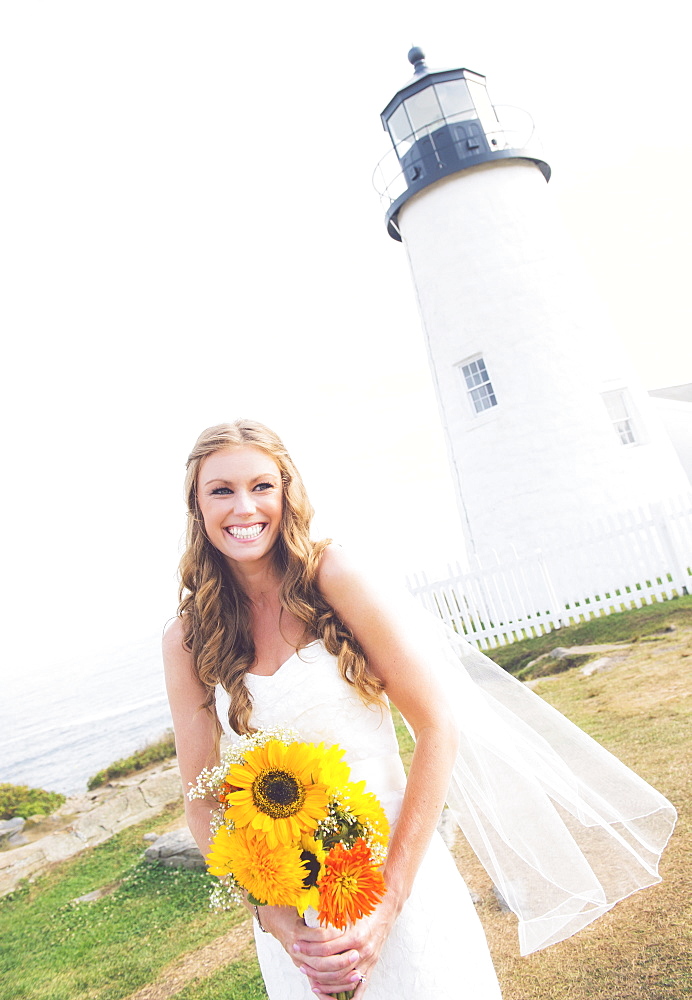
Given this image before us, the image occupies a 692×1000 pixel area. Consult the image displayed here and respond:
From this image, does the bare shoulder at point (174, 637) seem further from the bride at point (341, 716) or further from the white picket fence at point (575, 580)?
the white picket fence at point (575, 580)

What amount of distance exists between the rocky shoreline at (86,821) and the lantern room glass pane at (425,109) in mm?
12736

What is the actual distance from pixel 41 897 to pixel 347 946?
5891 mm

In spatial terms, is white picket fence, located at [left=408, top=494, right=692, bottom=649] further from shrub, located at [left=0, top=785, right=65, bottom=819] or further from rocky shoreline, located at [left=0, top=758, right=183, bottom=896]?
shrub, located at [left=0, top=785, right=65, bottom=819]

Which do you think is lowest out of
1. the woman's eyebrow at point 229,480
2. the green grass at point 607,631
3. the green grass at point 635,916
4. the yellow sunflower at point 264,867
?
the green grass at point 635,916

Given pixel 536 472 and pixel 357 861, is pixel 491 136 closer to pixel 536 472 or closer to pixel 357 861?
pixel 536 472

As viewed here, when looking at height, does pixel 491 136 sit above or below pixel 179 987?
above

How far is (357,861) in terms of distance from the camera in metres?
1.69

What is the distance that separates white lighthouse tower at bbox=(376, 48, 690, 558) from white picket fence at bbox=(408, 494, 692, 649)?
0.42m

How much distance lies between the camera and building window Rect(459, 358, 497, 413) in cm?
1309

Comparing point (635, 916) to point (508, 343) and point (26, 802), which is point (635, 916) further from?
point (508, 343)

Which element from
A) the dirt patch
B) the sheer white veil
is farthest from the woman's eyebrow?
the dirt patch

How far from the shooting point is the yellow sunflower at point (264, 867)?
167cm

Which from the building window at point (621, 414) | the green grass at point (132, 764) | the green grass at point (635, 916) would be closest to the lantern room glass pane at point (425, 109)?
the building window at point (621, 414)

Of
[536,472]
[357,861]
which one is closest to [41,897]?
[357,861]
